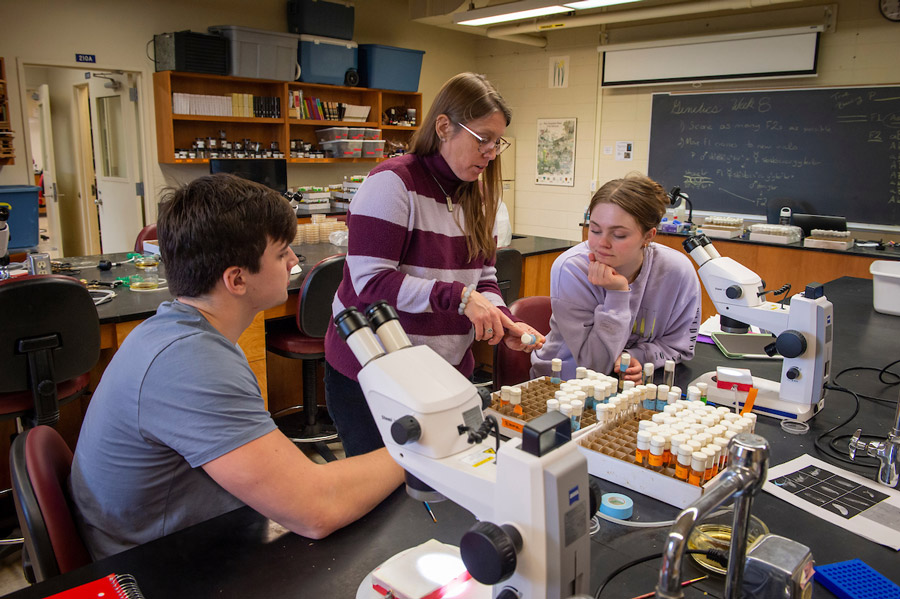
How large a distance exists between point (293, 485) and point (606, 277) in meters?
1.16

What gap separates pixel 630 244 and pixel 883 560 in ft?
3.50

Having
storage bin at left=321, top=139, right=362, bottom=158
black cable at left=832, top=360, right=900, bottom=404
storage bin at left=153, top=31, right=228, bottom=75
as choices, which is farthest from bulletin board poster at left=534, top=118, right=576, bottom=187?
black cable at left=832, top=360, right=900, bottom=404

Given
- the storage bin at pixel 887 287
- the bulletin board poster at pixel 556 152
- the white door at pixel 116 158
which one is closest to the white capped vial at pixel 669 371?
the storage bin at pixel 887 287

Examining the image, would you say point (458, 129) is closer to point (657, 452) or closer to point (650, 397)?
point (650, 397)

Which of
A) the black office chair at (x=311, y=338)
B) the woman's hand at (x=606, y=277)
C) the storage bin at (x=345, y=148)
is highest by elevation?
the storage bin at (x=345, y=148)

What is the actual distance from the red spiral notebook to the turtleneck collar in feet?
3.66

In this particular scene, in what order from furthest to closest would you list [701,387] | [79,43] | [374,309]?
[79,43] < [701,387] < [374,309]

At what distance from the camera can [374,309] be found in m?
0.84

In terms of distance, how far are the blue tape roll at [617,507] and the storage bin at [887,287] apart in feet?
7.07

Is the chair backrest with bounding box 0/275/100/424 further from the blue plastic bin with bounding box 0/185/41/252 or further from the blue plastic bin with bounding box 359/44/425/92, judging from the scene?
the blue plastic bin with bounding box 359/44/425/92

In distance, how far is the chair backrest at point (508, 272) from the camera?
345 cm

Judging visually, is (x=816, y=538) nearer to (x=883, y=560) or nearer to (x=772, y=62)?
(x=883, y=560)

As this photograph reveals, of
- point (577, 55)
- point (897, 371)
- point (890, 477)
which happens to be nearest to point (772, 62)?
point (577, 55)

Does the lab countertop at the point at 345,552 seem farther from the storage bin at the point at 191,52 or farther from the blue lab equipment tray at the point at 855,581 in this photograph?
the storage bin at the point at 191,52
